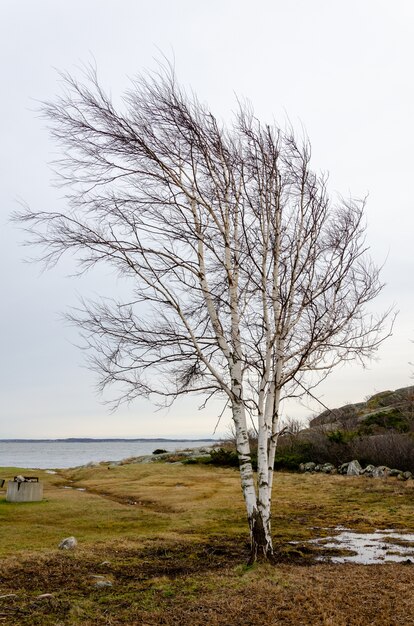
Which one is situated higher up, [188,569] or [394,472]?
[394,472]

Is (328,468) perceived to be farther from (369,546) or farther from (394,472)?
(369,546)

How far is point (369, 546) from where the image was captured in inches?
467

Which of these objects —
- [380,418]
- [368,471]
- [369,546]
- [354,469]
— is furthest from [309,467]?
[369,546]

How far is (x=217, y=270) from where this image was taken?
10.8 m

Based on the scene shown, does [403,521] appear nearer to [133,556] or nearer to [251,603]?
[133,556]

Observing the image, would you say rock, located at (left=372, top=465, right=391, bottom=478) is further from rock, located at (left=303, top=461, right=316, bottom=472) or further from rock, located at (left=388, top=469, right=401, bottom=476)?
rock, located at (left=303, top=461, right=316, bottom=472)

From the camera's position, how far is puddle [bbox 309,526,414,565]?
1037 cm

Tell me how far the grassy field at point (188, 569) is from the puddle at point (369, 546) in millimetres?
537

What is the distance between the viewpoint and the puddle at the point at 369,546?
34.0ft

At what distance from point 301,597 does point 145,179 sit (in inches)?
276

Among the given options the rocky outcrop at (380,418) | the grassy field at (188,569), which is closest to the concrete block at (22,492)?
the grassy field at (188,569)

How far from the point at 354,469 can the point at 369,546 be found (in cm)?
Result: 1704

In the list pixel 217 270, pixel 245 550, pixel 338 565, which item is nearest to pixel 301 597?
pixel 338 565

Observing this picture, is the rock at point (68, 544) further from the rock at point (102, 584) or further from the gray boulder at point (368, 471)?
the gray boulder at point (368, 471)
